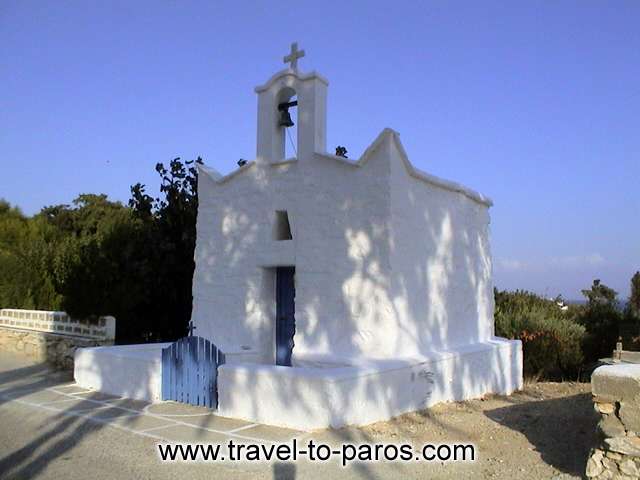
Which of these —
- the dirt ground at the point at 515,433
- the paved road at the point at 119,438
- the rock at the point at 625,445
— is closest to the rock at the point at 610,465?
the rock at the point at 625,445

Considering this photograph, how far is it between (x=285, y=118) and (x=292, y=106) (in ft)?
0.81

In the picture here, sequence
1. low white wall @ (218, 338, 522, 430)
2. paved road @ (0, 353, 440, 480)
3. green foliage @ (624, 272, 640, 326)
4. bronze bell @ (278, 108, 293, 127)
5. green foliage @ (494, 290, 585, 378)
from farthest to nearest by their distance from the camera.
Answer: green foliage @ (624, 272, 640, 326)
green foliage @ (494, 290, 585, 378)
bronze bell @ (278, 108, 293, 127)
low white wall @ (218, 338, 522, 430)
paved road @ (0, 353, 440, 480)

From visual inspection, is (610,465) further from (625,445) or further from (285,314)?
(285,314)

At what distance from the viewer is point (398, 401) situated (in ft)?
26.0

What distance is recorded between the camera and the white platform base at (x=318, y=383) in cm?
693

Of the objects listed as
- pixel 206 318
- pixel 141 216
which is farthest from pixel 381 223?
pixel 141 216

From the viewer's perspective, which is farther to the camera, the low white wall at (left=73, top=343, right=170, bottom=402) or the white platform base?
the low white wall at (left=73, top=343, right=170, bottom=402)

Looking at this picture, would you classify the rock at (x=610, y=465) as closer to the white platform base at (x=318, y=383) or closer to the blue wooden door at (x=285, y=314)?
the white platform base at (x=318, y=383)

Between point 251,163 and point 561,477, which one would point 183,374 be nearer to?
point 251,163

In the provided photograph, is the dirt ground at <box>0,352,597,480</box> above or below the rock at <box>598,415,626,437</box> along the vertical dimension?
below

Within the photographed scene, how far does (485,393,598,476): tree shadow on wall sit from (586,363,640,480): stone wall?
195 millimetres

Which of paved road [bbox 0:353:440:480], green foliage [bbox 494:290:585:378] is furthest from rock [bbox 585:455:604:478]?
green foliage [bbox 494:290:585:378]

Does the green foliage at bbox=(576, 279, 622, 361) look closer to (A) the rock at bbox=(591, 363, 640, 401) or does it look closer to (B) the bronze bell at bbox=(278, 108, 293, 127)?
(B) the bronze bell at bbox=(278, 108, 293, 127)

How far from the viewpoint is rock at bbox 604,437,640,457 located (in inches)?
198
